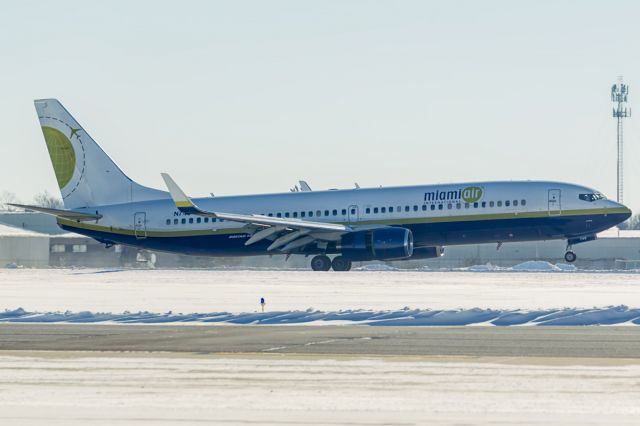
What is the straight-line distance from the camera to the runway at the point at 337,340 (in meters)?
20.0

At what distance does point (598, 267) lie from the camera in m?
69.8

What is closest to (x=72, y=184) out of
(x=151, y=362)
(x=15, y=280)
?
(x=15, y=280)

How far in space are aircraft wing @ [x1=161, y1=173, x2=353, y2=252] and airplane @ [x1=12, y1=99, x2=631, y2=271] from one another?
0.18 feet

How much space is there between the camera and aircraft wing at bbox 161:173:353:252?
5212 cm

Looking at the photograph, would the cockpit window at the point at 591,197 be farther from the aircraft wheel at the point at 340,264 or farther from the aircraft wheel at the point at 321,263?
the aircraft wheel at the point at 321,263

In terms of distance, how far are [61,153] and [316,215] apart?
43.4ft

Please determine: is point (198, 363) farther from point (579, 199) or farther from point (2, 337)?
point (579, 199)

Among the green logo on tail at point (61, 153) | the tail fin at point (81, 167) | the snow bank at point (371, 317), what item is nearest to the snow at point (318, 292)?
the snow bank at point (371, 317)

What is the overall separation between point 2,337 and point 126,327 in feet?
10.6

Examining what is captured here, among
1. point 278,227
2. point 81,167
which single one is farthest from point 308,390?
point 81,167

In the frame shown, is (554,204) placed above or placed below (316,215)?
above

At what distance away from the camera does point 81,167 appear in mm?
58938

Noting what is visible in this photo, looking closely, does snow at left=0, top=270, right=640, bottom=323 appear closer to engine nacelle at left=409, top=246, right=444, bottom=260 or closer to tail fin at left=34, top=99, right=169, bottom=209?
engine nacelle at left=409, top=246, right=444, bottom=260

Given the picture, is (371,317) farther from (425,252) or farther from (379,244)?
(425,252)
